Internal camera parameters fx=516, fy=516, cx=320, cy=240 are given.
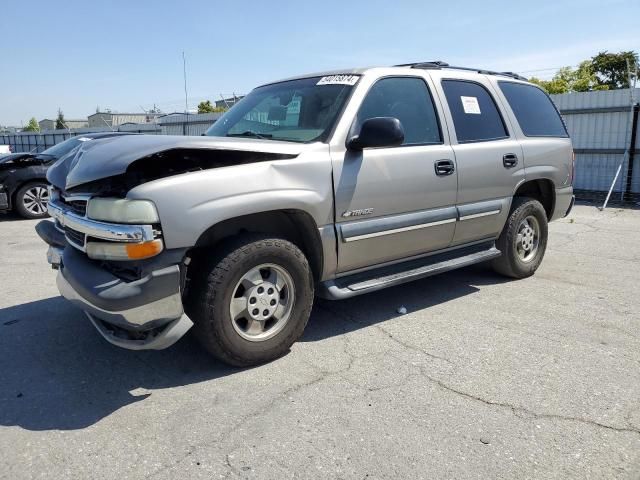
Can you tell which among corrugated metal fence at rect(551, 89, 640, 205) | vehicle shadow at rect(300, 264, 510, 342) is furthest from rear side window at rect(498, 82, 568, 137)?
corrugated metal fence at rect(551, 89, 640, 205)

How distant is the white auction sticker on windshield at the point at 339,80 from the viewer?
3821 millimetres

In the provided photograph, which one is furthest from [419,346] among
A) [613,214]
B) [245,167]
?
[613,214]

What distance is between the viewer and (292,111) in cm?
398

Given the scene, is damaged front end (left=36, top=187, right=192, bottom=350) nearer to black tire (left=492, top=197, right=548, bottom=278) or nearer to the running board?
the running board

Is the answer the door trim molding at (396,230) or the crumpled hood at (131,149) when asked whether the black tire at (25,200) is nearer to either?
the crumpled hood at (131,149)

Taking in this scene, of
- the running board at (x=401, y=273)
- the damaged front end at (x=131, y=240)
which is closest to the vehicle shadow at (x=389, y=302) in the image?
the running board at (x=401, y=273)

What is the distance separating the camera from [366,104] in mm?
3770

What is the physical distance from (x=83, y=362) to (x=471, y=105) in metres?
3.75

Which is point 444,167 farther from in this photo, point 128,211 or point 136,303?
point 136,303

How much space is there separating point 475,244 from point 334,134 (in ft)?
6.55

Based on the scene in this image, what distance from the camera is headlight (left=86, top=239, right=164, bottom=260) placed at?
2760mm

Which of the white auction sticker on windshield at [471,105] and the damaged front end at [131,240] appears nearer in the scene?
the damaged front end at [131,240]

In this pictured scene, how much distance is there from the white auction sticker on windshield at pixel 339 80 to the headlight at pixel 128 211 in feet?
5.96

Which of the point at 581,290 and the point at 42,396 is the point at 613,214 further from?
the point at 42,396
